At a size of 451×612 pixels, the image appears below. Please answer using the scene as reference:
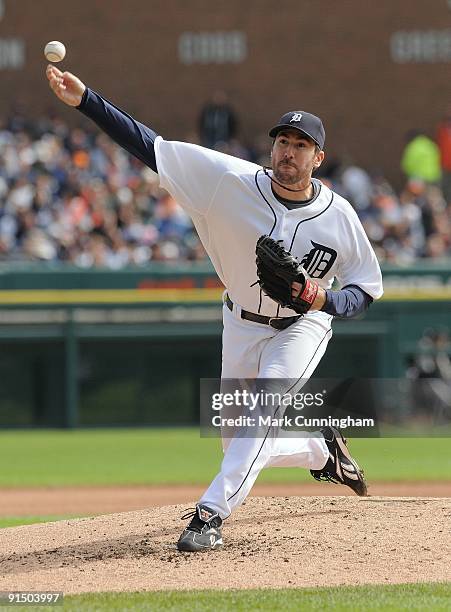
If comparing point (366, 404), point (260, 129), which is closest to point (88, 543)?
point (366, 404)

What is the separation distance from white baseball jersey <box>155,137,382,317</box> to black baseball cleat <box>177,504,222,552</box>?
963 mm

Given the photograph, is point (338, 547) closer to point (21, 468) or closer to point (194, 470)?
point (194, 470)

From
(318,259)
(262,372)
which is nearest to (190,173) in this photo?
(318,259)

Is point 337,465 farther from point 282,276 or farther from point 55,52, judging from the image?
point 55,52

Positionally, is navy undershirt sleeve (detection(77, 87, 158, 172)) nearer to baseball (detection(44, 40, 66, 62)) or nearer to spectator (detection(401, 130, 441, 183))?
baseball (detection(44, 40, 66, 62))

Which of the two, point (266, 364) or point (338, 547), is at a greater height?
point (266, 364)

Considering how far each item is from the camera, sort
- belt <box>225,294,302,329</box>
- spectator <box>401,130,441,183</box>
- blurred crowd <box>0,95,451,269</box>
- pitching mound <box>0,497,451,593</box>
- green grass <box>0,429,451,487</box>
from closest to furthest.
A: pitching mound <box>0,497,451,593</box>
belt <box>225,294,302,329</box>
green grass <box>0,429,451,487</box>
blurred crowd <box>0,95,451,269</box>
spectator <box>401,130,441,183</box>

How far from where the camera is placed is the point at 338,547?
18.6 ft

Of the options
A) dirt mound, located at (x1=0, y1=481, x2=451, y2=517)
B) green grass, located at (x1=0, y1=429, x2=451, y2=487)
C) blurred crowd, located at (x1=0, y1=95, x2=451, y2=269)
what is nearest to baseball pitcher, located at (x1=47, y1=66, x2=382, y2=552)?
dirt mound, located at (x1=0, y1=481, x2=451, y2=517)

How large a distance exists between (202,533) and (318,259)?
4.35 feet

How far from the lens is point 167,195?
16.0 metres

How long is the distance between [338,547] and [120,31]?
54.0ft

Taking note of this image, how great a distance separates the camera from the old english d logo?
5.85 m

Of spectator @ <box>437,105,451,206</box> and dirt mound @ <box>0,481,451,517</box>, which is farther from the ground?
spectator @ <box>437,105,451,206</box>
